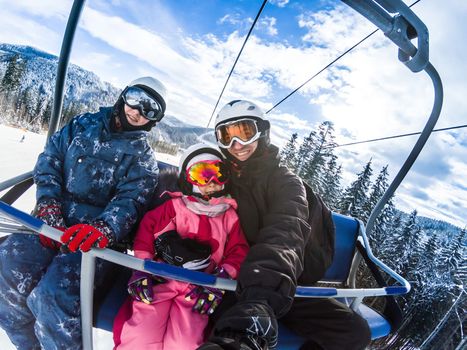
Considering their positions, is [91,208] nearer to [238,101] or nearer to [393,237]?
[238,101]

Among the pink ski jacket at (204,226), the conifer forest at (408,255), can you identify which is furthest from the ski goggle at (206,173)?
the conifer forest at (408,255)

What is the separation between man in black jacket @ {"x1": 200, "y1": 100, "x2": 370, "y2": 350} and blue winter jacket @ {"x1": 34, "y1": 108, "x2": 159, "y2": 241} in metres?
0.66

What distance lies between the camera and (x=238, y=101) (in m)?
2.29

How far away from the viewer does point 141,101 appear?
2137mm

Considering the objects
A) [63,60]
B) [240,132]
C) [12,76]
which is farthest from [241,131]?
[12,76]

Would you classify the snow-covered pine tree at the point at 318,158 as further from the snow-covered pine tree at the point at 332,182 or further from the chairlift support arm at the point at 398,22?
the chairlift support arm at the point at 398,22

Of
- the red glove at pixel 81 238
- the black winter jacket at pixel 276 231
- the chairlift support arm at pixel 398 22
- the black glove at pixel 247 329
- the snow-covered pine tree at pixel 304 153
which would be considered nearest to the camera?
the black glove at pixel 247 329

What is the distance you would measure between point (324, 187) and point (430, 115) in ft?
77.6

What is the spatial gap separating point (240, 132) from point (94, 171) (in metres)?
1.10

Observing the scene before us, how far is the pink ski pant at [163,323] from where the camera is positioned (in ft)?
4.89

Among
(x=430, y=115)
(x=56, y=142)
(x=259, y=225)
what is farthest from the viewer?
(x=430, y=115)

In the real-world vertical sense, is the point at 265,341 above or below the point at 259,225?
below

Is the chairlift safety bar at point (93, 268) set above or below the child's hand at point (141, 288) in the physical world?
above

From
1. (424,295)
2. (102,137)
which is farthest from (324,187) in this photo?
(102,137)
